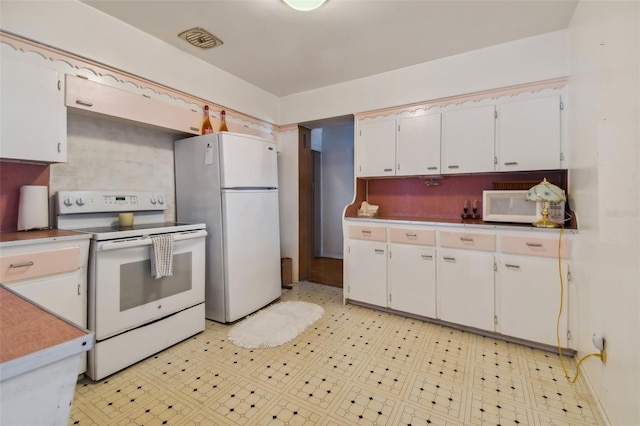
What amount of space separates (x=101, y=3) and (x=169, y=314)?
2.23 m

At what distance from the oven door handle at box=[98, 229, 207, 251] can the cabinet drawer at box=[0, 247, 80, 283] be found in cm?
15

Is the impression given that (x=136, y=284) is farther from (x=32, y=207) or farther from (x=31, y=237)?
(x=32, y=207)

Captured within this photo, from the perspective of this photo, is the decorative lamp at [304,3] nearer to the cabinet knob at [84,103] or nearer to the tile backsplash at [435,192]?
the cabinet knob at [84,103]

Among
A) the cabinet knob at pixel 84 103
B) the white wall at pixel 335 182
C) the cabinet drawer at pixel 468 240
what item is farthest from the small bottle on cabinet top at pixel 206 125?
the white wall at pixel 335 182

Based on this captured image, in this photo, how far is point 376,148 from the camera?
9.97 feet

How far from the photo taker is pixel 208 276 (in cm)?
268

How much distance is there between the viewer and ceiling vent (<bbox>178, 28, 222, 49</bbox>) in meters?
2.26

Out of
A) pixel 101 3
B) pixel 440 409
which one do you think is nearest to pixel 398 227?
pixel 440 409

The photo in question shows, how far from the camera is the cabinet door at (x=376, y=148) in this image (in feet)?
9.68

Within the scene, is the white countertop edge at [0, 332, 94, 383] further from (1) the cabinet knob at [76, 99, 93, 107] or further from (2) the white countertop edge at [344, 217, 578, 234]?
(2) the white countertop edge at [344, 217, 578, 234]

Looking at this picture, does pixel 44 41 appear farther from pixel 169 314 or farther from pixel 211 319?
pixel 211 319

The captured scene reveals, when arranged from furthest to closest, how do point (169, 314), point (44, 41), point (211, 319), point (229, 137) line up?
point (211, 319) → point (229, 137) → point (169, 314) → point (44, 41)

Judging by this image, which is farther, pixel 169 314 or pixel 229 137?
pixel 229 137

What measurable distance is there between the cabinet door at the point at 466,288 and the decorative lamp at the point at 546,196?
1.46 ft
